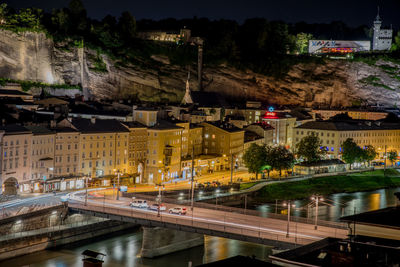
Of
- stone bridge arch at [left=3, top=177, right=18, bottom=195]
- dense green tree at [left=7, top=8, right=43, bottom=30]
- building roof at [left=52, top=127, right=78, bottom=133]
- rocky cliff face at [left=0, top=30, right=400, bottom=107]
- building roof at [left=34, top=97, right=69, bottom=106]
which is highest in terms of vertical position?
dense green tree at [left=7, top=8, right=43, bottom=30]

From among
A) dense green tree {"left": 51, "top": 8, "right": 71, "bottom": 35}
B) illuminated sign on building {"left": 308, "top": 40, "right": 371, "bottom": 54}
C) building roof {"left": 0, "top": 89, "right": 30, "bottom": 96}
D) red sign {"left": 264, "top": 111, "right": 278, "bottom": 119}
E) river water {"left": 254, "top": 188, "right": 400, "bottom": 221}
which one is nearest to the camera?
river water {"left": 254, "top": 188, "right": 400, "bottom": 221}

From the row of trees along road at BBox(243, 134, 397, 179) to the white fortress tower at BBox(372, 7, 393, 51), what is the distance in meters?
34.5

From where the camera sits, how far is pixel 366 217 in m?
33.1

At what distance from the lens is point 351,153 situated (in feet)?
279

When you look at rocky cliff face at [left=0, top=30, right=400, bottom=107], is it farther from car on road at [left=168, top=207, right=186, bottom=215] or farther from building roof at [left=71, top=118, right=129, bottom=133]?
car on road at [left=168, top=207, right=186, bottom=215]

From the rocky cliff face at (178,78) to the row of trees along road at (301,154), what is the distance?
20.8 metres

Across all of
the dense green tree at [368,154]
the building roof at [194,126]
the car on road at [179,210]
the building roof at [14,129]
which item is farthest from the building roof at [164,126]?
the dense green tree at [368,154]

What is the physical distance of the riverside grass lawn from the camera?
68438 millimetres

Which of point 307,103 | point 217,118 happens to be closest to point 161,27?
point 307,103

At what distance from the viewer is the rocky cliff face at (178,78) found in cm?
9731

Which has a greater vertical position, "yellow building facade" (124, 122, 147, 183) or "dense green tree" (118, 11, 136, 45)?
"dense green tree" (118, 11, 136, 45)

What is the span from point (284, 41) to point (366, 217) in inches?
3617

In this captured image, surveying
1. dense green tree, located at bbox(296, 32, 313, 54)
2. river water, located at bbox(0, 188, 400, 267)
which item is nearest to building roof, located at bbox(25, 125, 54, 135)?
river water, located at bbox(0, 188, 400, 267)

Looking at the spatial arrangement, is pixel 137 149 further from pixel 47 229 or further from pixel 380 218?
pixel 380 218
